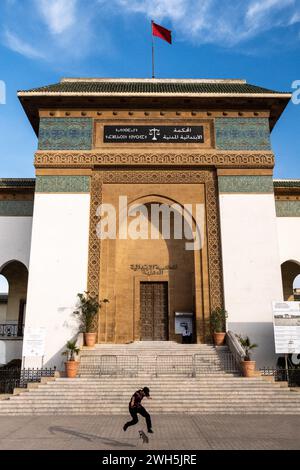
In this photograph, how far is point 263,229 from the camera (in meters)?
14.6

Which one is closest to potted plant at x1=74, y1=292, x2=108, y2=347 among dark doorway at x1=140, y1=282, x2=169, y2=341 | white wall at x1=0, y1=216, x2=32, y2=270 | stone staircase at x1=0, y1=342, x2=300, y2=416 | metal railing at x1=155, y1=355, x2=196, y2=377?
stone staircase at x1=0, y1=342, x2=300, y2=416

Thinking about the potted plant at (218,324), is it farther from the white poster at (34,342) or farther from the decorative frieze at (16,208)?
the decorative frieze at (16,208)

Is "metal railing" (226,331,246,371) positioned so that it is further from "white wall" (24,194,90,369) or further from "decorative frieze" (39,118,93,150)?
"decorative frieze" (39,118,93,150)

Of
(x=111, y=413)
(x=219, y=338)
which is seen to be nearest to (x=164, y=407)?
(x=111, y=413)

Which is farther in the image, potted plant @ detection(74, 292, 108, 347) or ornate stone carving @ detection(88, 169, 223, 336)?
ornate stone carving @ detection(88, 169, 223, 336)

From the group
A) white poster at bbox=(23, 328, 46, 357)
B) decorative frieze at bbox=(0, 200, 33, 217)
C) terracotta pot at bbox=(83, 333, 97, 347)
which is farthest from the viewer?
decorative frieze at bbox=(0, 200, 33, 217)

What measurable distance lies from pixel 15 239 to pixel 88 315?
4717 mm

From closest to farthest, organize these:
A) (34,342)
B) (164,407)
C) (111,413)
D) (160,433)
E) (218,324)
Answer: (160,433) < (111,413) < (164,407) < (34,342) < (218,324)

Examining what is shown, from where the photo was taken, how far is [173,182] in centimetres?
1540

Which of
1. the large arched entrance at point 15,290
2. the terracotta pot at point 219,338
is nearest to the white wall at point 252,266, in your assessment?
the terracotta pot at point 219,338

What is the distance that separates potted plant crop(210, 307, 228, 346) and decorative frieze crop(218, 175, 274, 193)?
422 centimetres

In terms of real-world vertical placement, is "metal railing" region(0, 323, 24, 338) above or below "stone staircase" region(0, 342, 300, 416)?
above

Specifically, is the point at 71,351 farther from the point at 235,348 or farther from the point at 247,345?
the point at 247,345

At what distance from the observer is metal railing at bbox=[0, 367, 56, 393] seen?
38.8 ft
